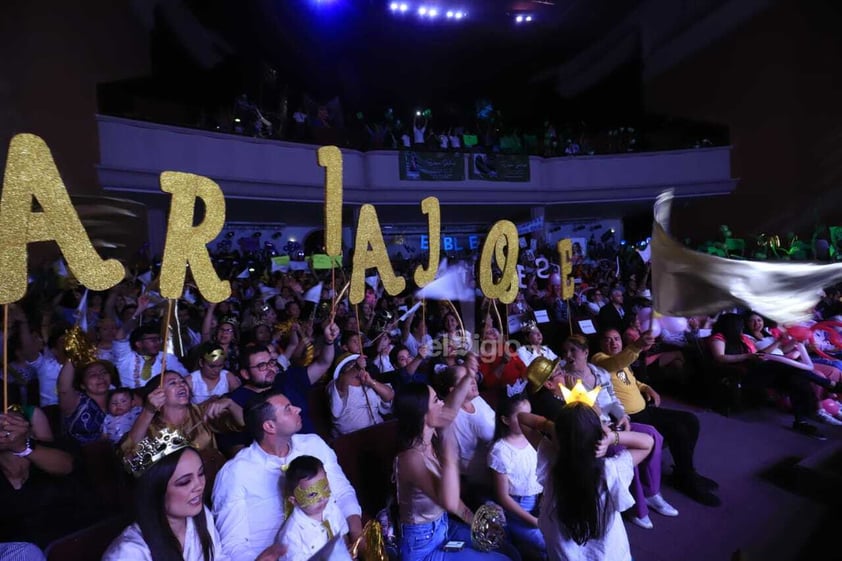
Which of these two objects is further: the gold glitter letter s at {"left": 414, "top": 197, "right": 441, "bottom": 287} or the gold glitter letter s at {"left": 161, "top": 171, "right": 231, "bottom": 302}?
the gold glitter letter s at {"left": 414, "top": 197, "right": 441, "bottom": 287}

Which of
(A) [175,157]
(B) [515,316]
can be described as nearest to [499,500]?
(B) [515,316]

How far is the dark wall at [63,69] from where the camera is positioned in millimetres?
6129

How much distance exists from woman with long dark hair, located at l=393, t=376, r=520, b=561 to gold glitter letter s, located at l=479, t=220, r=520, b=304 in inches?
79.4

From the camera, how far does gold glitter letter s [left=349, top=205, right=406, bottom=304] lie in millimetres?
3441

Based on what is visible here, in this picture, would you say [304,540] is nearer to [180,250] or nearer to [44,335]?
[180,250]

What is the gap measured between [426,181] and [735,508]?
11.5 meters

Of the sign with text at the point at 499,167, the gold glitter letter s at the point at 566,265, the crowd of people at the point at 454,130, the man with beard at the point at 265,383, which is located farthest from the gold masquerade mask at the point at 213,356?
the sign with text at the point at 499,167

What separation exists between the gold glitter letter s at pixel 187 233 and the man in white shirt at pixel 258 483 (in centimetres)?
92

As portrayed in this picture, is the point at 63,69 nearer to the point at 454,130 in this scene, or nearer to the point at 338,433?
the point at 338,433

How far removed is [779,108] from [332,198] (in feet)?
42.1

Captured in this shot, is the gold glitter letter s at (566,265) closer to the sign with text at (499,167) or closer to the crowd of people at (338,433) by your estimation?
the crowd of people at (338,433)

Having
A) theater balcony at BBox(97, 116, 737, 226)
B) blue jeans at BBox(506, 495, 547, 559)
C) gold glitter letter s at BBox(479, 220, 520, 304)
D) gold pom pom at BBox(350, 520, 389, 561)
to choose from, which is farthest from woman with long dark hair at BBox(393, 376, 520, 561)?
theater balcony at BBox(97, 116, 737, 226)

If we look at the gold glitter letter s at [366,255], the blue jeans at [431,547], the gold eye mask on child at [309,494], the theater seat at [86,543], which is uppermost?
the gold glitter letter s at [366,255]

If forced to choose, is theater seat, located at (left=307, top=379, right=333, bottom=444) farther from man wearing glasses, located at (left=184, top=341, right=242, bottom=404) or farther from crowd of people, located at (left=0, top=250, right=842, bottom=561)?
man wearing glasses, located at (left=184, top=341, right=242, bottom=404)
